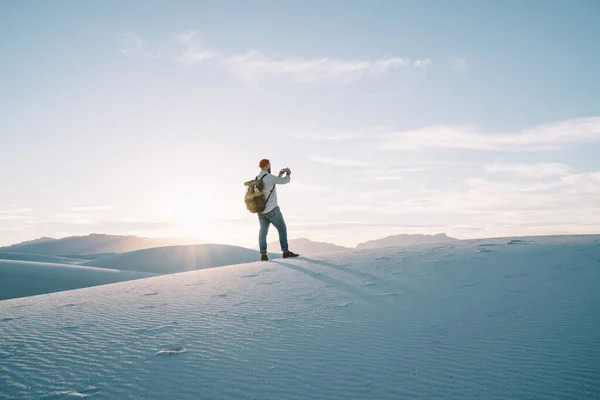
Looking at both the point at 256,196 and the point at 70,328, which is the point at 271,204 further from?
the point at 70,328

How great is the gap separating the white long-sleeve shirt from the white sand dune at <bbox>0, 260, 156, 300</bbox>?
18.0 feet

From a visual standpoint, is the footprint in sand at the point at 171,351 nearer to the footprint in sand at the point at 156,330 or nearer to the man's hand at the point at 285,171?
the footprint in sand at the point at 156,330

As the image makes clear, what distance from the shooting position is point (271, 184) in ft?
21.4

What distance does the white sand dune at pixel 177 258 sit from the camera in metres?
15.7

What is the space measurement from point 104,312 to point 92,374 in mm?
1622

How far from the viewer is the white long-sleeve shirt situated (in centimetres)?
643

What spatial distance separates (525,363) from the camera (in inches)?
77.9

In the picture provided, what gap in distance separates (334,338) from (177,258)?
628 inches

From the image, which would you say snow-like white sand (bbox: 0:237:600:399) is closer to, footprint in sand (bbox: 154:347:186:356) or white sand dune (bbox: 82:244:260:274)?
footprint in sand (bbox: 154:347:186:356)

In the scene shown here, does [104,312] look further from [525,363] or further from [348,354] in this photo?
[525,363]

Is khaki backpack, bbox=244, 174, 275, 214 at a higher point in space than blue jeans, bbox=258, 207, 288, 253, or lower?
higher

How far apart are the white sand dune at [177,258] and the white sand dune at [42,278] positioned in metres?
5.28

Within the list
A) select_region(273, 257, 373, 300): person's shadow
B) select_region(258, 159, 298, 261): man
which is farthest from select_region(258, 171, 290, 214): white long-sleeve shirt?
select_region(273, 257, 373, 300): person's shadow

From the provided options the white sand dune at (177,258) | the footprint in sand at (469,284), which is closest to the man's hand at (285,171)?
the footprint in sand at (469,284)
